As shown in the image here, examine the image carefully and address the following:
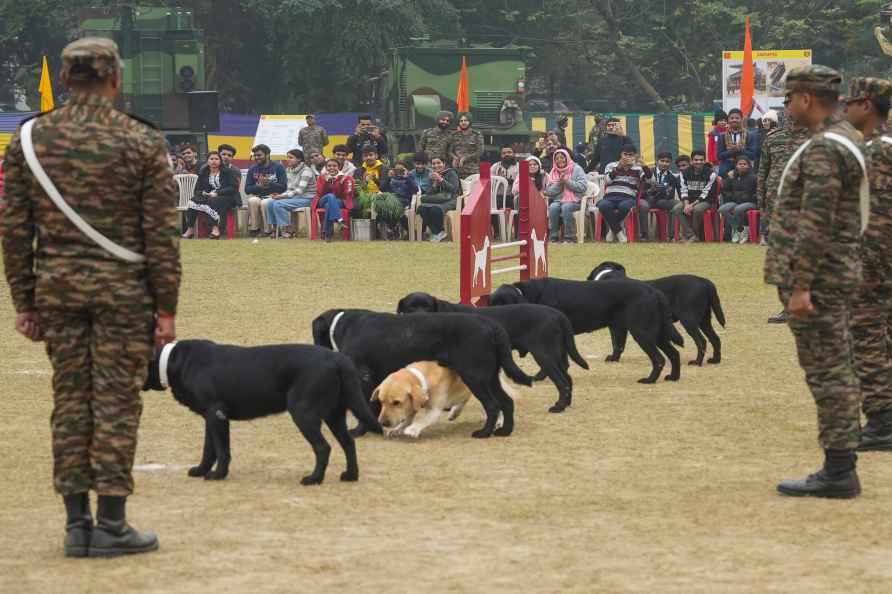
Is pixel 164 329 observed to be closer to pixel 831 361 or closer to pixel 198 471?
pixel 198 471

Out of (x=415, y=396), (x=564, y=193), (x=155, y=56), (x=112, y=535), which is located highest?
(x=155, y=56)

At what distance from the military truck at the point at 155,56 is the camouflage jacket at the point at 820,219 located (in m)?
29.3

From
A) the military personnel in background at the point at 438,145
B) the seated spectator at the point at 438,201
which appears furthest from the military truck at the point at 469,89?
the seated spectator at the point at 438,201

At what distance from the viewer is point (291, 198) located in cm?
2566

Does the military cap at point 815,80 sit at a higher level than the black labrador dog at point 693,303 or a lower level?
higher

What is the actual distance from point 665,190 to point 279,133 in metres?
15.5

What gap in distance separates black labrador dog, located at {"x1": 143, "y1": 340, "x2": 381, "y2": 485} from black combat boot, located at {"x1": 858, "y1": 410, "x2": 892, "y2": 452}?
8.60ft

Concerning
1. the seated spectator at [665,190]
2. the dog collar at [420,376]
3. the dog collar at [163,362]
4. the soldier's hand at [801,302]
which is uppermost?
the seated spectator at [665,190]

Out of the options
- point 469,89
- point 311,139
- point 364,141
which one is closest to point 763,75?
point 469,89

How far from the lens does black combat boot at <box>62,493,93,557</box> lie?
6.04 metres

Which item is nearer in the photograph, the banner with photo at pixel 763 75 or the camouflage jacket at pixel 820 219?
the camouflage jacket at pixel 820 219

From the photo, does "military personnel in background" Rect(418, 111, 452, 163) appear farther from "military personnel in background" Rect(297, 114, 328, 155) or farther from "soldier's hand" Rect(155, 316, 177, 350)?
"soldier's hand" Rect(155, 316, 177, 350)

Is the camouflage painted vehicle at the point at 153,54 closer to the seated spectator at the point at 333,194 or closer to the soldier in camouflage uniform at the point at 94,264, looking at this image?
the seated spectator at the point at 333,194

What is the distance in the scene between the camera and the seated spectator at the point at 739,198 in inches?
894
